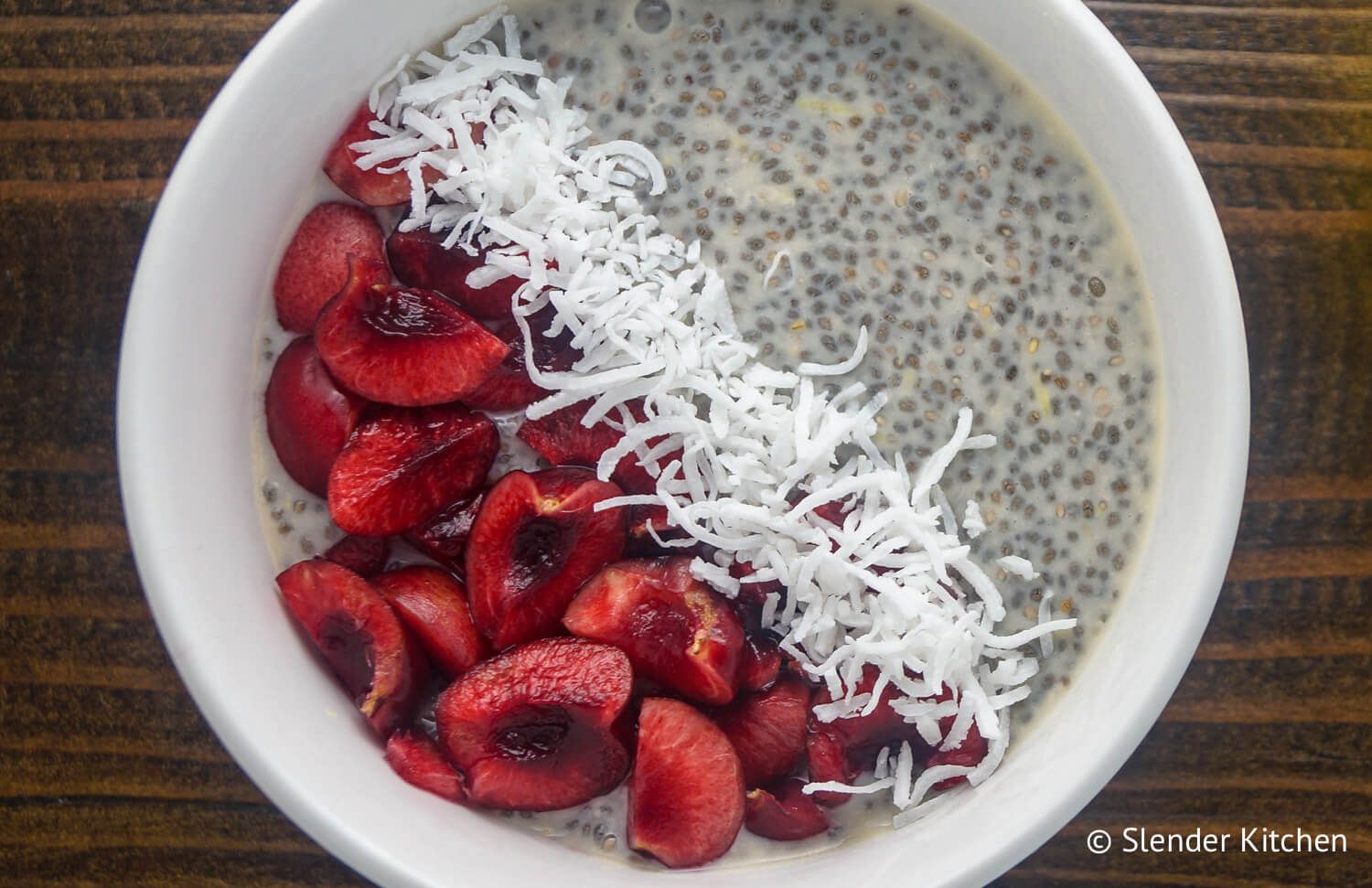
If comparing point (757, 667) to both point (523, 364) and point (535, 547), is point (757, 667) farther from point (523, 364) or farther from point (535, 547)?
point (523, 364)

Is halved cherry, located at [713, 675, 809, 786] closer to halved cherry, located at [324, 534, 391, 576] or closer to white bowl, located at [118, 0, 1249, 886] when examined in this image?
white bowl, located at [118, 0, 1249, 886]

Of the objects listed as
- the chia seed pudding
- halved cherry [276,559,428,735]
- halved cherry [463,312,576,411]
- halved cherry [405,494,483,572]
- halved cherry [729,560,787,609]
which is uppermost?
the chia seed pudding

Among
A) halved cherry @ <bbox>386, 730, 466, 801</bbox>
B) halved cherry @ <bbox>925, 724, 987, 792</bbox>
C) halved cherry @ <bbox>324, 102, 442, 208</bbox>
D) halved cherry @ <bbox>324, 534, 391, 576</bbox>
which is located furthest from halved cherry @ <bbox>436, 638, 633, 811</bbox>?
halved cherry @ <bbox>324, 102, 442, 208</bbox>

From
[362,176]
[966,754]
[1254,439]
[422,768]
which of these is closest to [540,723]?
[422,768]

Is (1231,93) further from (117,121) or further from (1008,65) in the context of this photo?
(117,121)

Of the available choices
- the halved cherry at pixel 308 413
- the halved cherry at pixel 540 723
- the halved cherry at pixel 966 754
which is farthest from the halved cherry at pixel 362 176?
the halved cherry at pixel 966 754

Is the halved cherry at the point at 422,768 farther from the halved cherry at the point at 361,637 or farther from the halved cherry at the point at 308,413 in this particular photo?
the halved cherry at the point at 308,413

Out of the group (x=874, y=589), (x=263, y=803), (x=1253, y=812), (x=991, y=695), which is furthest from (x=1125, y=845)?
(x=263, y=803)
